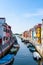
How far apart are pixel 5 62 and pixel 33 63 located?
8272mm

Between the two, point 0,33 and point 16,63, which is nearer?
point 16,63

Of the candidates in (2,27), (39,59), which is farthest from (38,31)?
(39,59)

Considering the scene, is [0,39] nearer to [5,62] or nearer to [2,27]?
[2,27]

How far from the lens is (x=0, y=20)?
66375 mm

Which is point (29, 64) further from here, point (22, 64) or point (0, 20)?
point (0, 20)

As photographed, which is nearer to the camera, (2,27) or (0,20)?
(2,27)

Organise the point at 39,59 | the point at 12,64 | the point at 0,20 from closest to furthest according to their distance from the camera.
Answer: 1. the point at 12,64
2. the point at 39,59
3. the point at 0,20

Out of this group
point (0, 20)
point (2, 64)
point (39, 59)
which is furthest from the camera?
point (0, 20)

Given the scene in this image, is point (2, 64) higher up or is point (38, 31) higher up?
point (38, 31)

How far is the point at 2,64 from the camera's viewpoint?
113 feet

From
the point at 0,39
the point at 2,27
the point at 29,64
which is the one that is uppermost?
the point at 2,27

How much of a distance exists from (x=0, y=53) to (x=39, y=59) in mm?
9413

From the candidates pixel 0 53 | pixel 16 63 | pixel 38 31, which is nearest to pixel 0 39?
pixel 0 53

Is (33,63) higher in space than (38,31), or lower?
lower
